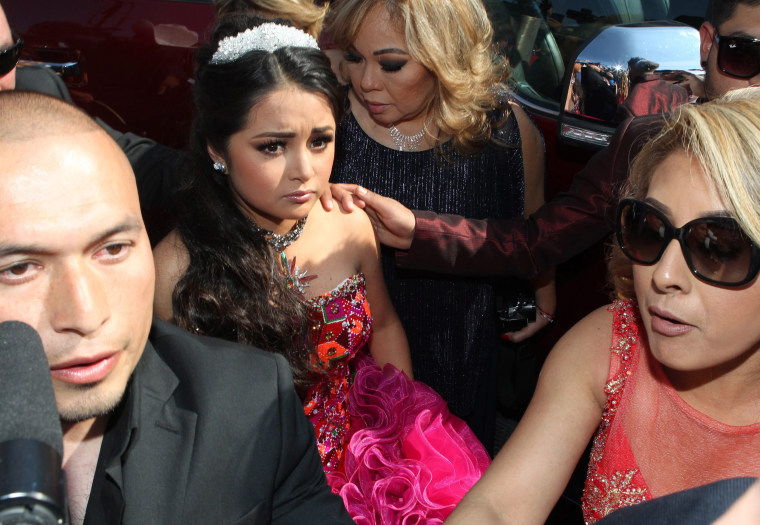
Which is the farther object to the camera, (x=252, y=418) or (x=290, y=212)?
(x=290, y=212)

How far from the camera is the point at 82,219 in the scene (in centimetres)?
129

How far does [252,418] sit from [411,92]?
154 cm

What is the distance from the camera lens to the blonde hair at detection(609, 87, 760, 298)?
1.45m

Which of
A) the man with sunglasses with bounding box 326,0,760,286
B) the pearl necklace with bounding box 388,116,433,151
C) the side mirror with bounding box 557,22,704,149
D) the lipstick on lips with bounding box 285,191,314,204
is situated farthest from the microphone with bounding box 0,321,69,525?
the pearl necklace with bounding box 388,116,433,151

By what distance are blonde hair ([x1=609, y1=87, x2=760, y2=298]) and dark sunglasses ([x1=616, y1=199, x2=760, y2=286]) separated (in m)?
0.03

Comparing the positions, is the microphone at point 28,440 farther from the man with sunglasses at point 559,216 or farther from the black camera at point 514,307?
the black camera at point 514,307

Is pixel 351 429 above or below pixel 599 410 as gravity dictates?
below

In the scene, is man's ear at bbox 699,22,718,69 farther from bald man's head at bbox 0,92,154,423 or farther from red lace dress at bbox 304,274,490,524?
bald man's head at bbox 0,92,154,423

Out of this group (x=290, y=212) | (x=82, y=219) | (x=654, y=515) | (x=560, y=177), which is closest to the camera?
(x=654, y=515)

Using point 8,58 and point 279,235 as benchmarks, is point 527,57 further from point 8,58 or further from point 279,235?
point 8,58

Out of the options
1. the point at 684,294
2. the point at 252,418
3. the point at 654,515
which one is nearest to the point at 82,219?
the point at 252,418

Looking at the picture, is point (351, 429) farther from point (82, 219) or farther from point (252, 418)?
point (82, 219)

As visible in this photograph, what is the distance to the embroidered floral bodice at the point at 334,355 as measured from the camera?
7.89 feet

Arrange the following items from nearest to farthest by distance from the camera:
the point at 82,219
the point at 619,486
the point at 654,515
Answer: the point at 654,515 < the point at 82,219 < the point at 619,486
